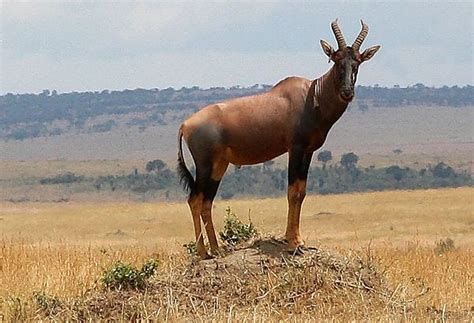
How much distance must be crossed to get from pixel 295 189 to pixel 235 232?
5.22 ft

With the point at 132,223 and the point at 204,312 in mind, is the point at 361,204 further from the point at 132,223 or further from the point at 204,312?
the point at 204,312

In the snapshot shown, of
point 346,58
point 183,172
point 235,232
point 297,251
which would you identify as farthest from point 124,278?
point 346,58

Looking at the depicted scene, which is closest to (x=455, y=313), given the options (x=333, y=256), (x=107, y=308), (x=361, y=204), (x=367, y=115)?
(x=333, y=256)

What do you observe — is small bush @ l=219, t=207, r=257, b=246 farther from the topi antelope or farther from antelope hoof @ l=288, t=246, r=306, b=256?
antelope hoof @ l=288, t=246, r=306, b=256

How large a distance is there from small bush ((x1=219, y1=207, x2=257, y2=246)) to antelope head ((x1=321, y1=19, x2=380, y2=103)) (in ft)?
8.53

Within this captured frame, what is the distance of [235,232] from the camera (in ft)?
47.7

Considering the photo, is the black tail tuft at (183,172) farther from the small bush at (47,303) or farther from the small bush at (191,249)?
the small bush at (47,303)

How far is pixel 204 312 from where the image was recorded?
1200 cm

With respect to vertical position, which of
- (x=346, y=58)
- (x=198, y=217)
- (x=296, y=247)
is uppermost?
(x=346, y=58)

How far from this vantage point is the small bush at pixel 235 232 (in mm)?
14430

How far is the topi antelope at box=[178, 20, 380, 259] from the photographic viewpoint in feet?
43.0

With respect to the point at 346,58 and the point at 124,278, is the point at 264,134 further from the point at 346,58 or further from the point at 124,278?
the point at 124,278

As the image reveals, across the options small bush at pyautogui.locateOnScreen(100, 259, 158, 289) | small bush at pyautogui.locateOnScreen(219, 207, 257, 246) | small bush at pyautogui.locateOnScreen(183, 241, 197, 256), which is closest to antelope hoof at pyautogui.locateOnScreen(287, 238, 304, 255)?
small bush at pyautogui.locateOnScreen(219, 207, 257, 246)

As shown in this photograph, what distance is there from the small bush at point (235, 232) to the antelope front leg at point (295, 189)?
3.36 feet
